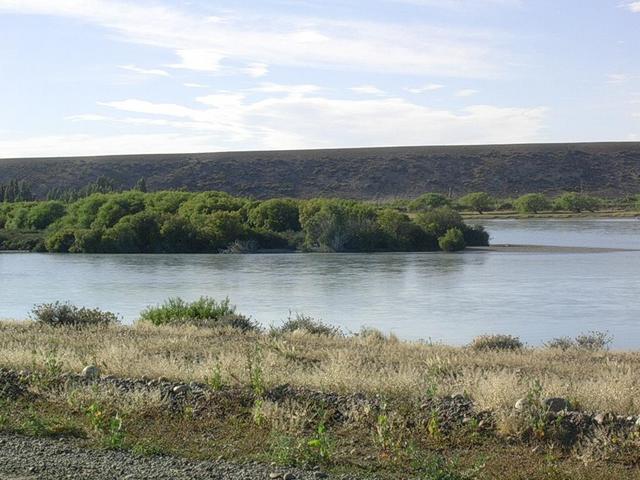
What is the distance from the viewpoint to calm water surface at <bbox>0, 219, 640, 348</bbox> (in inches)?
802

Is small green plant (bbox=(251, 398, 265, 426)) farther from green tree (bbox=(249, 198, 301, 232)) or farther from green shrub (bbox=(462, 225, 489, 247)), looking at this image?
green tree (bbox=(249, 198, 301, 232))

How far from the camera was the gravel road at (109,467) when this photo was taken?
7.04 m

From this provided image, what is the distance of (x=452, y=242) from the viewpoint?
4341 cm

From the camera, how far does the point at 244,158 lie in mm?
112812

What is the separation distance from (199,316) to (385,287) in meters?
9.97

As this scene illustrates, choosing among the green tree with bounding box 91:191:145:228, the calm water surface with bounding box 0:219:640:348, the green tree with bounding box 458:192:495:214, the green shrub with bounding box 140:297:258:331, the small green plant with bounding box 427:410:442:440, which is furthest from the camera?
the green tree with bounding box 458:192:495:214

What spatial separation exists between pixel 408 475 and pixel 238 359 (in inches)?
165

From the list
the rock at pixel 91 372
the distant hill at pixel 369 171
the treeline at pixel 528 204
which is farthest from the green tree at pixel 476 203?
the rock at pixel 91 372

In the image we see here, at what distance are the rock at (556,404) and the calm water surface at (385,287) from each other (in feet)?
29.8

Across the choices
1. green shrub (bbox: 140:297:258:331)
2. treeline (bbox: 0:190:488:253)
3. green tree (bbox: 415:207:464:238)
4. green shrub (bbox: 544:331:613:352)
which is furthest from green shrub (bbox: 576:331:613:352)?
green tree (bbox: 415:207:464:238)

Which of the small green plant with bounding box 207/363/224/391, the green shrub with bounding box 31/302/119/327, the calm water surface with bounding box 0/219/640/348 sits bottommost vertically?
the calm water surface with bounding box 0/219/640/348

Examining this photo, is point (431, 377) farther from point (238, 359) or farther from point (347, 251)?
point (347, 251)

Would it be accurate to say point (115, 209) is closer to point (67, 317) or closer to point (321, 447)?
point (67, 317)

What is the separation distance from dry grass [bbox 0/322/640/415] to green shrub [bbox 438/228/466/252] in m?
27.8
